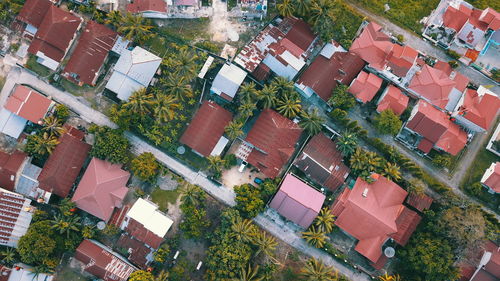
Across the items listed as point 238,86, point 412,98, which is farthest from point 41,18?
point 412,98

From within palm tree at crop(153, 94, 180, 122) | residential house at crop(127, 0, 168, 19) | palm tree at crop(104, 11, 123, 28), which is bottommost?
palm tree at crop(153, 94, 180, 122)

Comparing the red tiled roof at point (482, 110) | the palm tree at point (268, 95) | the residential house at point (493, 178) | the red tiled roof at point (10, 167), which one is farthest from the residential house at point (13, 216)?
the residential house at point (493, 178)

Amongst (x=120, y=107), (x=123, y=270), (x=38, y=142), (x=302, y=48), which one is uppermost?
(x=302, y=48)

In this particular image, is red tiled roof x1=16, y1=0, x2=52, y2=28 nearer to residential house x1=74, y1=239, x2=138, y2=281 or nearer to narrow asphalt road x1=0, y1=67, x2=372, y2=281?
narrow asphalt road x1=0, y1=67, x2=372, y2=281

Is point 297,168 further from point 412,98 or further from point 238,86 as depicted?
point 412,98

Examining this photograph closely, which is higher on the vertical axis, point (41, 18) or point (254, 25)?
point (254, 25)

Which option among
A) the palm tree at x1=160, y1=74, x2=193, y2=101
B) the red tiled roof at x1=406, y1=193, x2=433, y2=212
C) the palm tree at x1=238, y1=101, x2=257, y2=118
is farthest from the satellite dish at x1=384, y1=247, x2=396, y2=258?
the palm tree at x1=160, y1=74, x2=193, y2=101
